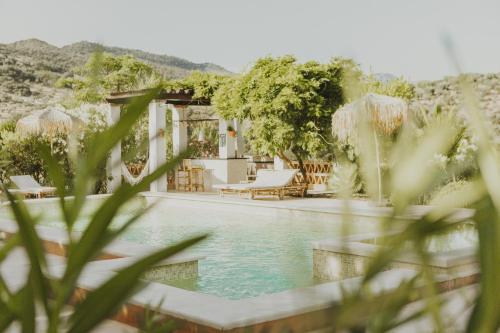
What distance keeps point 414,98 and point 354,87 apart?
2100cm

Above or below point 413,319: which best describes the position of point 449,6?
above

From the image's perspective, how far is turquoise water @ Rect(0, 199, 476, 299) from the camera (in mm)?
7055

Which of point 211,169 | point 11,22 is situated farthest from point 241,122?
point 11,22

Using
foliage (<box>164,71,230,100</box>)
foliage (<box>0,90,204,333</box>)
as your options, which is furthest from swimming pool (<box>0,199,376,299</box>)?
foliage (<box>0,90,204,333</box>)

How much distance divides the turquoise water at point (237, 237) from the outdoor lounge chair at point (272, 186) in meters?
1.03

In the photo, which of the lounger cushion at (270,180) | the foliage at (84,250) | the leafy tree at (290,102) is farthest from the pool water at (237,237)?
the foliage at (84,250)

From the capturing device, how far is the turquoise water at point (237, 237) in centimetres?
705

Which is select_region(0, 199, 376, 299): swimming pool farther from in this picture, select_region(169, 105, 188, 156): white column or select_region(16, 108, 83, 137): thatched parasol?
select_region(16, 108, 83, 137): thatched parasol

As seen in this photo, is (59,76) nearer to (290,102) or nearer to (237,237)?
(237,237)

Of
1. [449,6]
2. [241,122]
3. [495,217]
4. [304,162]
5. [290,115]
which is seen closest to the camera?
[495,217]

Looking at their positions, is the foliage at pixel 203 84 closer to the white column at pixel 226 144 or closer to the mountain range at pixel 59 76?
the white column at pixel 226 144

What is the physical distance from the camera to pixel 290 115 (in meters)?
15.2

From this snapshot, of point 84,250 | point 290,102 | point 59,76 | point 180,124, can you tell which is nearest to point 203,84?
point 180,124

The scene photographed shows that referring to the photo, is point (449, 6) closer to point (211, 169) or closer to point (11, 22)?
point (11, 22)
